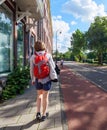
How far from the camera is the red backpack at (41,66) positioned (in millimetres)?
5629

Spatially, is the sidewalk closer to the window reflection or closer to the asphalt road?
the window reflection

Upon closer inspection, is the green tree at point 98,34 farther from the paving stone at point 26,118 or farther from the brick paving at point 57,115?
the paving stone at point 26,118

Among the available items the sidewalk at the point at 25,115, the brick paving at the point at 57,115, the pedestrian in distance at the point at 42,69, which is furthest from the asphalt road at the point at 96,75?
the pedestrian in distance at the point at 42,69

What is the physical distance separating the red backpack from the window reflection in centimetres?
465

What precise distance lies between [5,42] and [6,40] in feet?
0.58

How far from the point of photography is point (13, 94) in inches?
346

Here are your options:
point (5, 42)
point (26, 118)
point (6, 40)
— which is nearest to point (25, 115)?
point (26, 118)

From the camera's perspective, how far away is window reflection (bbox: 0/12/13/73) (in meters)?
10.1

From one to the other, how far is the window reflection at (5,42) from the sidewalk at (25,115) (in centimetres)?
238

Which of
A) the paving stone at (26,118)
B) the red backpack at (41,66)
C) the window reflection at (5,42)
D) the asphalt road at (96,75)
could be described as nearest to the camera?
the red backpack at (41,66)

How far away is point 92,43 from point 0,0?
42.5 meters

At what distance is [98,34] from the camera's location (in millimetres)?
48625

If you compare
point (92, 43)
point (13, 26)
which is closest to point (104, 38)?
point (92, 43)

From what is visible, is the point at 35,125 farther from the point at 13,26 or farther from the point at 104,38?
the point at 104,38
